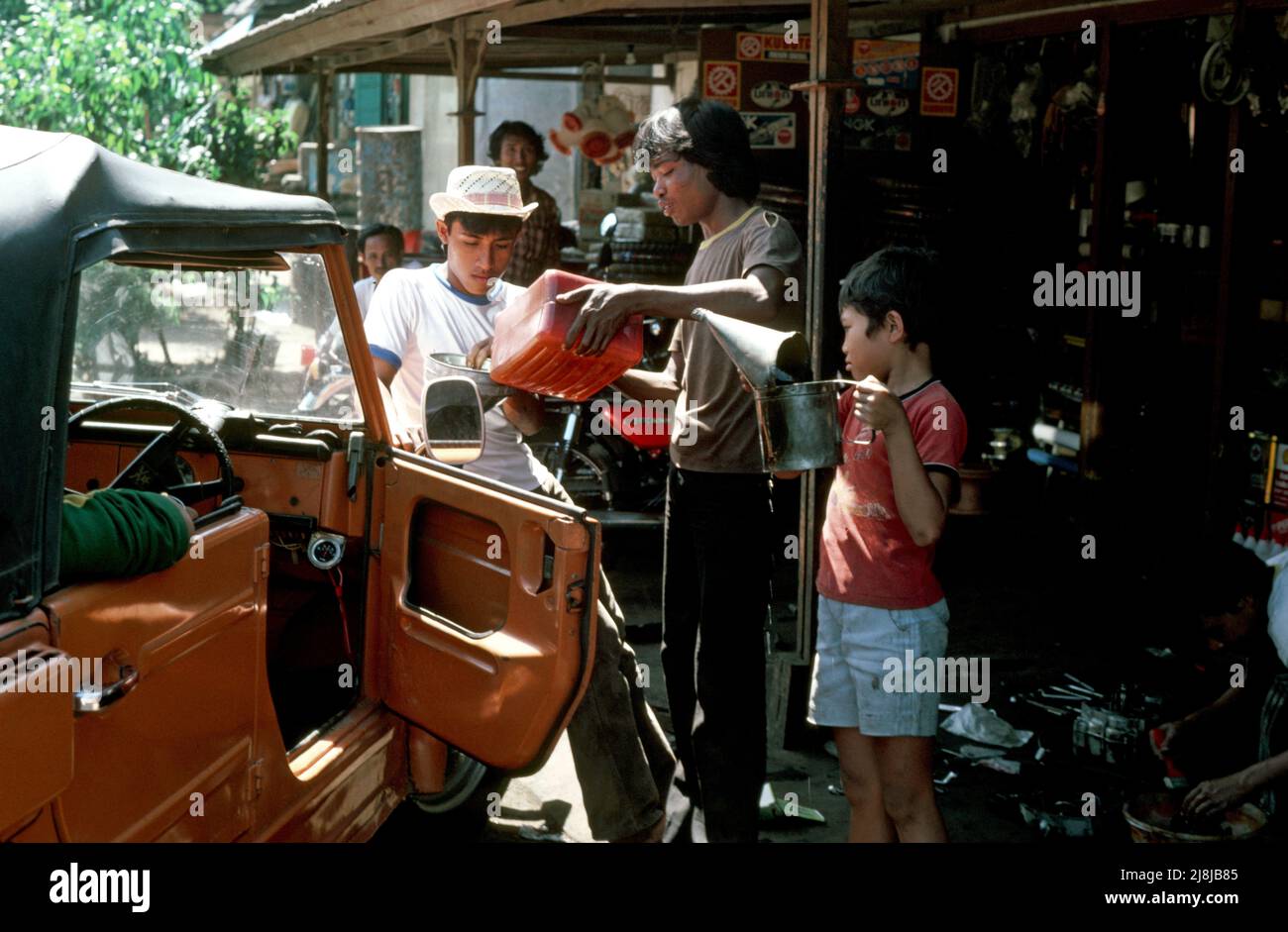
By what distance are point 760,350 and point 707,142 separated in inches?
31.0

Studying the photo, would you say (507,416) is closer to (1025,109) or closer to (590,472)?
(590,472)

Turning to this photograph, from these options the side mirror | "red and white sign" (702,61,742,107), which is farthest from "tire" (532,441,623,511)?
the side mirror

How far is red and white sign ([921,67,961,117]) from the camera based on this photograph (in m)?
7.61

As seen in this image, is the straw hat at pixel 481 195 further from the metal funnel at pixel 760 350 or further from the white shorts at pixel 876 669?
the white shorts at pixel 876 669

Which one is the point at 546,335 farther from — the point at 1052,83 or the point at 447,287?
the point at 1052,83

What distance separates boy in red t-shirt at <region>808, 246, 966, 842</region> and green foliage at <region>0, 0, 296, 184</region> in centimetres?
1108

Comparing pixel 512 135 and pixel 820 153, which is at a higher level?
pixel 512 135

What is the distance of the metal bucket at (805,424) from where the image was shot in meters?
3.21

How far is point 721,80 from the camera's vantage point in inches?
286

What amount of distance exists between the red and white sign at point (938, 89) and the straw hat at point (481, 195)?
12.6ft

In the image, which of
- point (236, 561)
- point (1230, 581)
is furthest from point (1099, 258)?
point (236, 561)
